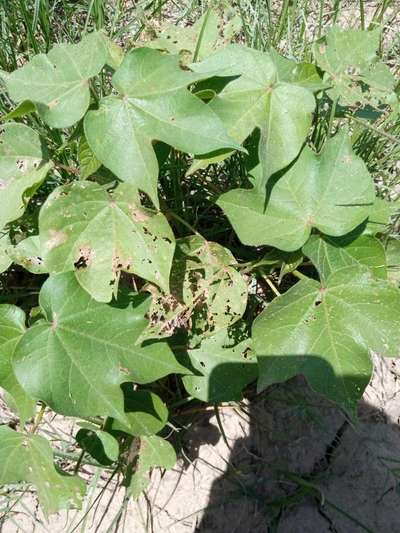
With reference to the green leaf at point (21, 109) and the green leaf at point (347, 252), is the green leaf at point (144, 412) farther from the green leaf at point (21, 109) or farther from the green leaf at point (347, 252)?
the green leaf at point (21, 109)

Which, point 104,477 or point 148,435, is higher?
point 148,435

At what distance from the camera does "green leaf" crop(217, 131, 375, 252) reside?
1238mm

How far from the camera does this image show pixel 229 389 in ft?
4.46

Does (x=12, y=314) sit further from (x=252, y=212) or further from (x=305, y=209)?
(x=305, y=209)

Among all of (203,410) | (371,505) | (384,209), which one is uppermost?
(384,209)

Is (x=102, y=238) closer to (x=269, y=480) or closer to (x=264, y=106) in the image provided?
(x=264, y=106)

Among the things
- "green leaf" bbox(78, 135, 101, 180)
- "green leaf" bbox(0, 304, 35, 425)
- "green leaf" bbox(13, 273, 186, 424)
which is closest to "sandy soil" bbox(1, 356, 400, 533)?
"green leaf" bbox(0, 304, 35, 425)

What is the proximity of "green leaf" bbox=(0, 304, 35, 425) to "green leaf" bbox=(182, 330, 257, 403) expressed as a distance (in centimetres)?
35

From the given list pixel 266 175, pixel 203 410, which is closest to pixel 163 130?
pixel 266 175

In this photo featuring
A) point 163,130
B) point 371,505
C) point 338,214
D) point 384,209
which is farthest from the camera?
point 371,505

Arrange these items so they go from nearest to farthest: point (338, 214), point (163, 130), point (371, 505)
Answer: point (163, 130) < point (338, 214) < point (371, 505)

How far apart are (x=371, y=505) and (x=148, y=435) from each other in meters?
0.67

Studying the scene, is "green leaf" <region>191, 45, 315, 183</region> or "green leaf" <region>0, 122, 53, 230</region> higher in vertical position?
"green leaf" <region>191, 45, 315, 183</region>

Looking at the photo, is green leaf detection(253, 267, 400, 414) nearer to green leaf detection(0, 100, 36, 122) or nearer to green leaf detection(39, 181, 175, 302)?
green leaf detection(39, 181, 175, 302)
